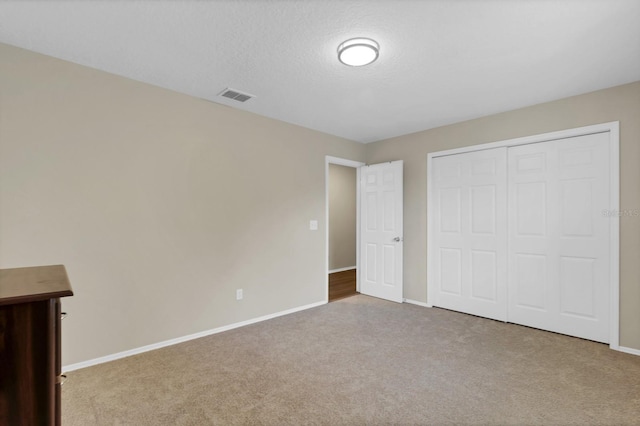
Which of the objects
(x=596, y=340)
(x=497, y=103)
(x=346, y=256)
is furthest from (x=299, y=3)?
(x=346, y=256)

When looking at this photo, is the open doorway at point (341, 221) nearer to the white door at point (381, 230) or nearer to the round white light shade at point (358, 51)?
the white door at point (381, 230)

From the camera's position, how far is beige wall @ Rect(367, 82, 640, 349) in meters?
2.86

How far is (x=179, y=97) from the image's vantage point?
312cm

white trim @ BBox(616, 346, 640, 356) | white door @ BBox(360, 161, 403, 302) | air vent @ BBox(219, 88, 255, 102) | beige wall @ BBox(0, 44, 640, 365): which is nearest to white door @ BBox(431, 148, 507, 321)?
beige wall @ BBox(0, 44, 640, 365)

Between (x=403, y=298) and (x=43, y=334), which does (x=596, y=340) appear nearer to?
(x=403, y=298)

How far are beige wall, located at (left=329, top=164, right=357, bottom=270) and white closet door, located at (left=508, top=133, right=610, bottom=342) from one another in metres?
3.83

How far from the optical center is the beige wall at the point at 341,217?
22.8 ft

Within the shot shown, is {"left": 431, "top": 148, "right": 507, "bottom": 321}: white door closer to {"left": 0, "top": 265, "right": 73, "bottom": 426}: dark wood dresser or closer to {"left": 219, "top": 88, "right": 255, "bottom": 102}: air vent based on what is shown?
{"left": 219, "top": 88, "right": 255, "bottom": 102}: air vent

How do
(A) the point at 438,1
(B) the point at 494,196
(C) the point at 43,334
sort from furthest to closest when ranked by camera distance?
(B) the point at 494,196 → (A) the point at 438,1 → (C) the point at 43,334

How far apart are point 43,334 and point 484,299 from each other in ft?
13.5

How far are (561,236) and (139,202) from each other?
4.24 m

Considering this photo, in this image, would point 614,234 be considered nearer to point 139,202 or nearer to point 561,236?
point 561,236

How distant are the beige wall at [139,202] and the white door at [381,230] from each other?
1.38 metres

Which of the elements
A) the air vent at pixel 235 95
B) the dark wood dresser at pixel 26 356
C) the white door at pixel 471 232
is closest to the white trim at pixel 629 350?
the white door at pixel 471 232
